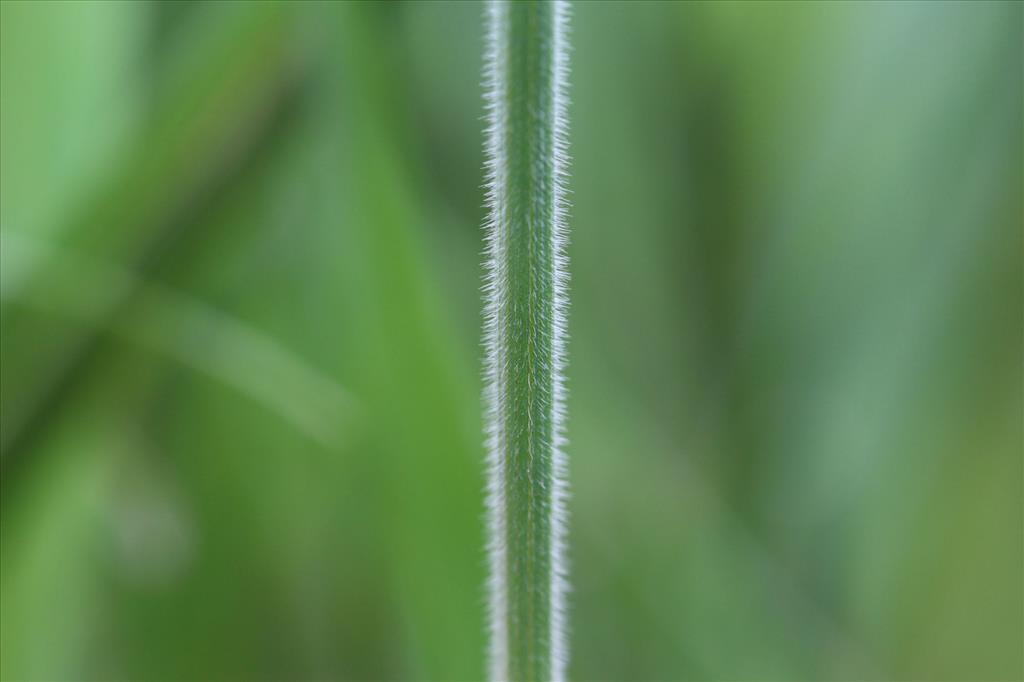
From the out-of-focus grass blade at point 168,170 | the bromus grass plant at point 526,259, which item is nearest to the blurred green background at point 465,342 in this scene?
the out-of-focus grass blade at point 168,170

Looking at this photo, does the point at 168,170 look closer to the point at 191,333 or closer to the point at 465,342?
the point at 191,333

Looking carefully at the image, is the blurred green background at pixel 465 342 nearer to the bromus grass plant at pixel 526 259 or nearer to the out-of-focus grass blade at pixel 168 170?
the out-of-focus grass blade at pixel 168 170

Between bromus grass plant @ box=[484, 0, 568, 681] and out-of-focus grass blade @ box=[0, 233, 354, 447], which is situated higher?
out-of-focus grass blade @ box=[0, 233, 354, 447]

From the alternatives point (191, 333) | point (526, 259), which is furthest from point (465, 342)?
point (526, 259)

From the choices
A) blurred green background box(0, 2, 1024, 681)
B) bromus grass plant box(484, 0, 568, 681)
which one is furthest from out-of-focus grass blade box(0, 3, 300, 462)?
bromus grass plant box(484, 0, 568, 681)

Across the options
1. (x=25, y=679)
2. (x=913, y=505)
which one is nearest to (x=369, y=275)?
(x=25, y=679)

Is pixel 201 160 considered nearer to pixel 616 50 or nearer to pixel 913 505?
pixel 616 50

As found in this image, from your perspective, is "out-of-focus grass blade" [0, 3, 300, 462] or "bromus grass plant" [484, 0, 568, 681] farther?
"out-of-focus grass blade" [0, 3, 300, 462]

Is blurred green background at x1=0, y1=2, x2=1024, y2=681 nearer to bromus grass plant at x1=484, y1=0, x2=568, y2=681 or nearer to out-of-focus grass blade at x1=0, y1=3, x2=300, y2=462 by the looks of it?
out-of-focus grass blade at x1=0, y1=3, x2=300, y2=462
